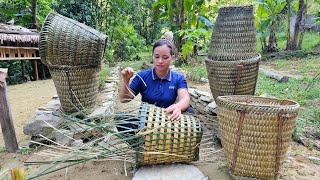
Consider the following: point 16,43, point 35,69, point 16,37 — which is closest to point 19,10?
point 35,69

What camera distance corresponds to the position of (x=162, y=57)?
Answer: 10.2 ft

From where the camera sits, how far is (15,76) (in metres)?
11.5

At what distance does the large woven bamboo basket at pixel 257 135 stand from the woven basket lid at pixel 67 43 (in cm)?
171

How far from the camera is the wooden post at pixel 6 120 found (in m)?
3.78

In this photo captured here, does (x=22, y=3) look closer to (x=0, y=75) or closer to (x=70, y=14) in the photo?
(x=70, y=14)

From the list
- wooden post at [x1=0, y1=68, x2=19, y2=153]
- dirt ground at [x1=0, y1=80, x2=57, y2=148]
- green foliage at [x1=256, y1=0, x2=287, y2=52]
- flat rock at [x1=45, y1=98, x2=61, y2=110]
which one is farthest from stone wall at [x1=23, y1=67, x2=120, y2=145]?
green foliage at [x1=256, y1=0, x2=287, y2=52]

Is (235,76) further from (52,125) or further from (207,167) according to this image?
(52,125)

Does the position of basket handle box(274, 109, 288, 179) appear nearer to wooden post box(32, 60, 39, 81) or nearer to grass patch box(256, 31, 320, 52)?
wooden post box(32, 60, 39, 81)

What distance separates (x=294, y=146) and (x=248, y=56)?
3.56 ft

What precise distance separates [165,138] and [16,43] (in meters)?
8.36

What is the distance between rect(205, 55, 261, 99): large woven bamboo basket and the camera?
11.6 ft

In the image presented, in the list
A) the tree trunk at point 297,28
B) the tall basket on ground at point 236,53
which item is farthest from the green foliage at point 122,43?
the tall basket on ground at point 236,53

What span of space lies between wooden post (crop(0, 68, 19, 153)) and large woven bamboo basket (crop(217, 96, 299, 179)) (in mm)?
2391

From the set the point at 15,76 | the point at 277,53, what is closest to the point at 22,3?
the point at 15,76
